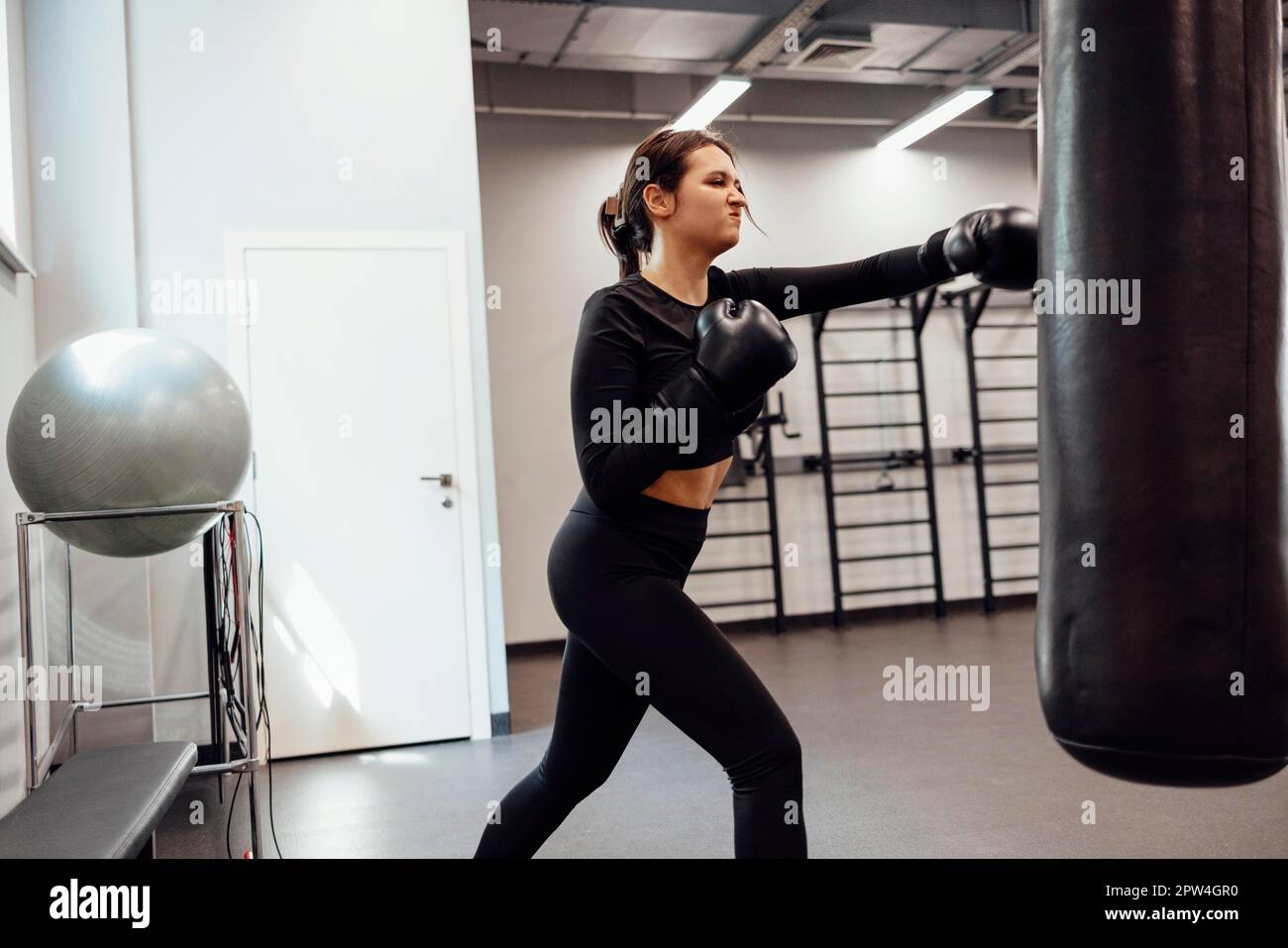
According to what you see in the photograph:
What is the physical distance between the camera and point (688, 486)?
1.63 metres

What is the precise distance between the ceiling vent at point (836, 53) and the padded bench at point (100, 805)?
16.1ft

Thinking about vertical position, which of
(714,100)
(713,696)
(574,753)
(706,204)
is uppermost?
(714,100)

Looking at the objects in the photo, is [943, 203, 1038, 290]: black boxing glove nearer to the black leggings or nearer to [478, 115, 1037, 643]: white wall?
the black leggings

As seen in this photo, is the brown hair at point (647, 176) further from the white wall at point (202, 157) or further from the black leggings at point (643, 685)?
the white wall at point (202, 157)

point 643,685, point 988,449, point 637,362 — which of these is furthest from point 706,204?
point 988,449

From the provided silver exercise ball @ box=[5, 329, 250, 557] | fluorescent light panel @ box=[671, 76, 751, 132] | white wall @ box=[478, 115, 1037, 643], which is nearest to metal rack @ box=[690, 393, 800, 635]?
white wall @ box=[478, 115, 1037, 643]

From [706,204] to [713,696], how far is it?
2.60 ft

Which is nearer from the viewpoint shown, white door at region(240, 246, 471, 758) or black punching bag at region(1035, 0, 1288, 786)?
black punching bag at region(1035, 0, 1288, 786)

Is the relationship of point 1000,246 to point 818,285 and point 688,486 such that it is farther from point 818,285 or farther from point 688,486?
point 688,486

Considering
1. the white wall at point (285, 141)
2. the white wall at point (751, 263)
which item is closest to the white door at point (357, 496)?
the white wall at point (285, 141)

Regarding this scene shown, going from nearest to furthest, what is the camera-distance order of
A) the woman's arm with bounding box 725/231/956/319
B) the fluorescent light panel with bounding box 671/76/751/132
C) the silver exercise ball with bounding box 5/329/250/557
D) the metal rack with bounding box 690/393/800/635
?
Answer: the woman's arm with bounding box 725/231/956/319, the silver exercise ball with bounding box 5/329/250/557, the fluorescent light panel with bounding box 671/76/751/132, the metal rack with bounding box 690/393/800/635

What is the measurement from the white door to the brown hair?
2.60 metres

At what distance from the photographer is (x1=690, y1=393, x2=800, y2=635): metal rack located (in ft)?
21.9
